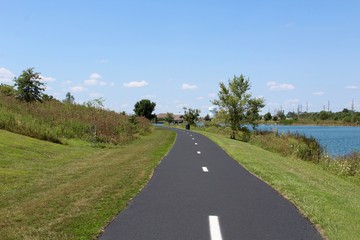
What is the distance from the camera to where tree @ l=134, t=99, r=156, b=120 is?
387 feet

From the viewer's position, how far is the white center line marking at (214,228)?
6.54 m

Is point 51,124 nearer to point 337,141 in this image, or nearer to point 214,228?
point 214,228

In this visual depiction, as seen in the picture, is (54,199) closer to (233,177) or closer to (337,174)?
(233,177)

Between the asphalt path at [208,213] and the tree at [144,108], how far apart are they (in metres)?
105

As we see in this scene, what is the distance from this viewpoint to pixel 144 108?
118875 mm

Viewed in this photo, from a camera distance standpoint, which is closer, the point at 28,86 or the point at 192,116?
the point at 28,86

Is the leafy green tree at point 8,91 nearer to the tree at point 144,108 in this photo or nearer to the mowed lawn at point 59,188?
the mowed lawn at point 59,188

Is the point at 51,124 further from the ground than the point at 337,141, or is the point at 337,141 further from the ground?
the point at 51,124

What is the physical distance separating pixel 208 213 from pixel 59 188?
207 inches

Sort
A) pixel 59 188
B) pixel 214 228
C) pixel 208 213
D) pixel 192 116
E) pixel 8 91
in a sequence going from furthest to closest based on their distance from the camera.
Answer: pixel 192 116
pixel 8 91
pixel 59 188
pixel 208 213
pixel 214 228

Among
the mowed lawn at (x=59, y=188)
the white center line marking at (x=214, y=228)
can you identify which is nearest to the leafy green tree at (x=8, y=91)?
the mowed lawn at (x=59, y=188)

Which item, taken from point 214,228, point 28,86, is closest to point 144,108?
point 28,86

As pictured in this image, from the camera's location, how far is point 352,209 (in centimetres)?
929

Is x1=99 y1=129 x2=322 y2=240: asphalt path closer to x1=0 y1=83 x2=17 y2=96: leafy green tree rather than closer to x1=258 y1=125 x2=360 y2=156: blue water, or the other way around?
x1=258 y1=125 x2=360 y2=156: blue water
